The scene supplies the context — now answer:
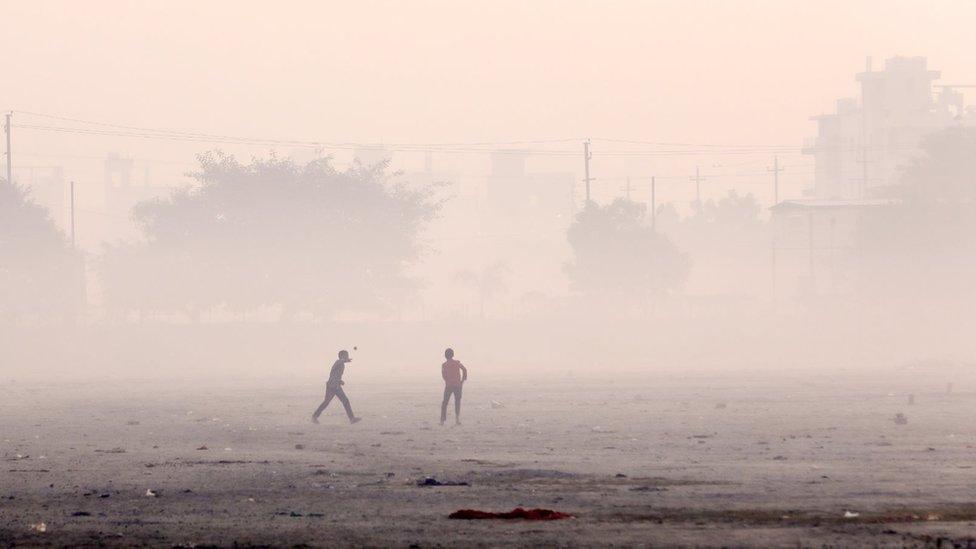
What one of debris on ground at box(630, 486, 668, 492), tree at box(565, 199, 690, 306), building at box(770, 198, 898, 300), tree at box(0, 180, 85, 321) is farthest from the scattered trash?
building at box(770, 198, 898, 300)

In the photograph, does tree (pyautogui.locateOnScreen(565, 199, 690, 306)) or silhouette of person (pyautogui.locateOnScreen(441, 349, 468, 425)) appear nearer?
silhouette of person (pyautogui.locateOnScreen(441, 349, 468, 425))

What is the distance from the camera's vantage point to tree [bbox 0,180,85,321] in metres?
94.1

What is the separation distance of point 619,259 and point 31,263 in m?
38.3

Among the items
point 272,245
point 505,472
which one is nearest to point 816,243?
point 272,245

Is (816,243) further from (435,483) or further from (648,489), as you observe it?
(648,489)

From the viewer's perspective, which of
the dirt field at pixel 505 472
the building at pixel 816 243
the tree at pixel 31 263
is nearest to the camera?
the dirt field at pixel 505 472

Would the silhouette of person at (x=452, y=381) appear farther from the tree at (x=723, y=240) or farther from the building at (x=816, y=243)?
the tree at (x=723, y=240)

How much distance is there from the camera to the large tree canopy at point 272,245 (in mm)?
103500

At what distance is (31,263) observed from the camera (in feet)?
310

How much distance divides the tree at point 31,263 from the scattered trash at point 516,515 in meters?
80.9

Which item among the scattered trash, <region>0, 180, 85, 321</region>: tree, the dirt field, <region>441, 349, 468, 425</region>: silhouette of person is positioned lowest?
the dirt field

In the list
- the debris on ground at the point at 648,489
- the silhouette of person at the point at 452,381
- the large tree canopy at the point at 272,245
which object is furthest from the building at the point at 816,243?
the debris on ground at the point at 648,489

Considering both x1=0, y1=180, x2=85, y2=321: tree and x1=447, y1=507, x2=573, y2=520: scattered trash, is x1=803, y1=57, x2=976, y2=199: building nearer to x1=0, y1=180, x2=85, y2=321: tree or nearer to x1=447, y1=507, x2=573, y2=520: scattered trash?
x1=0, y1=180, x2=85, y2=321: tree

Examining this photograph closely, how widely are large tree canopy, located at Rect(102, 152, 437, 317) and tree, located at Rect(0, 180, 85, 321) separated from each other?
7.91 meters
